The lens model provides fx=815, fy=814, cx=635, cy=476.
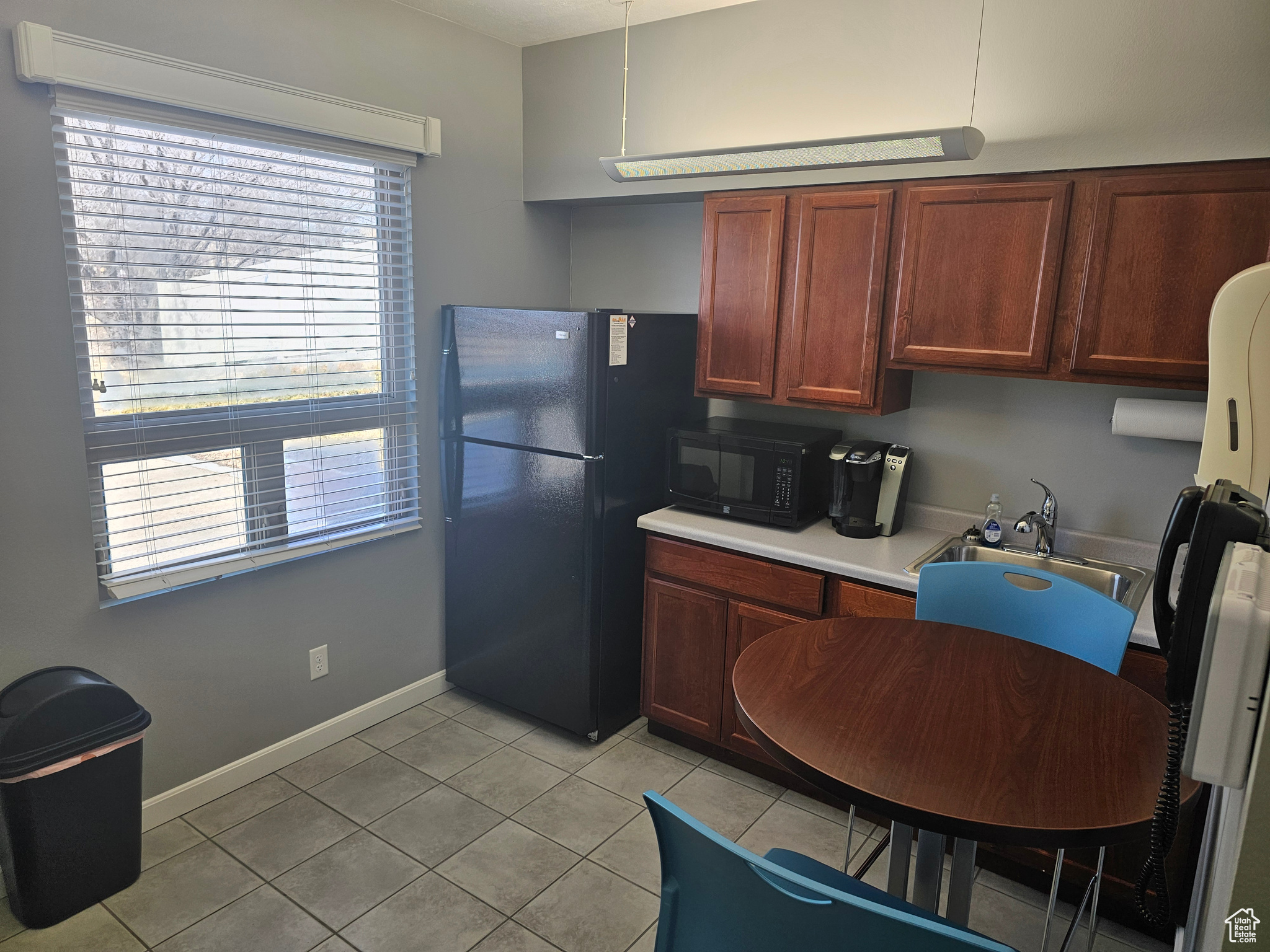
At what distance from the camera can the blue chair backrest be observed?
1.91 meters

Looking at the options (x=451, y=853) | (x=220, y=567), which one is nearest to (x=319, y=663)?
(x=220, y=567)

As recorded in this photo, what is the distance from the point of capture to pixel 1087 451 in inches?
104

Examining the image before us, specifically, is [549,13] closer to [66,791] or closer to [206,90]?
[206,90]

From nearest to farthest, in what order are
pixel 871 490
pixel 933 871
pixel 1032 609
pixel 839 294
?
pixel 933 871 → pixel 1032 609 → pixel 839 294 → pixel 871 490

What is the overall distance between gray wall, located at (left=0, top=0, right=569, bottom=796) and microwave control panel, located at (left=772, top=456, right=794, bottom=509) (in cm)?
139

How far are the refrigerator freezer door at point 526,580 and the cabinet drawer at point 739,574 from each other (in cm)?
26

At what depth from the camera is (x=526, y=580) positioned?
3104 mm

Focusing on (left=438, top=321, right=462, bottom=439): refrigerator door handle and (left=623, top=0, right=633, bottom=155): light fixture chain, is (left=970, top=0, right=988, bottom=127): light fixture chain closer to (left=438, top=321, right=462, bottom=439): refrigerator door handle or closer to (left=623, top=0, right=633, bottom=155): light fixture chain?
(left=623, top=0, right=633, bottom=155): light fixture chain

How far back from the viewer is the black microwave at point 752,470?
2814mm

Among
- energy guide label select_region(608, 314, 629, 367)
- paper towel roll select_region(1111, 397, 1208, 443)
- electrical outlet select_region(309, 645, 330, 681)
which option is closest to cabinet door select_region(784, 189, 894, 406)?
energy guide label select_region(608, 314, 629, 367)

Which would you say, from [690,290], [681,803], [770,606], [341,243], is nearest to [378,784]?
[681,803]

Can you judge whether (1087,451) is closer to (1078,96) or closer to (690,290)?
(1078,96)

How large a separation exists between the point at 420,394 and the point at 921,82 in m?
2.05

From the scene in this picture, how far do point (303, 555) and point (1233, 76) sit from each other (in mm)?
3051
